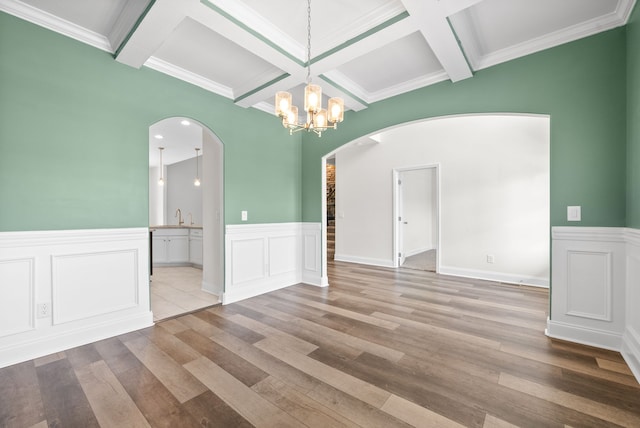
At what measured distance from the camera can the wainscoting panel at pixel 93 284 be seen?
241 cm

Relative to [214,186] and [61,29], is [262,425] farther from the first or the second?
[61,29]

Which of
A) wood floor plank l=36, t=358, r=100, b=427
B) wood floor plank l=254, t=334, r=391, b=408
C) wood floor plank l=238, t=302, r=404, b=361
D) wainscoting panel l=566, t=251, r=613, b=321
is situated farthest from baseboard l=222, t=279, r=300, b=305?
wainscoting panel l=566, t=251, r=613, b=321

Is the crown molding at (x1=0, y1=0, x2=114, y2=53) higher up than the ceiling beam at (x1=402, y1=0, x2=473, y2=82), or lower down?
higher up

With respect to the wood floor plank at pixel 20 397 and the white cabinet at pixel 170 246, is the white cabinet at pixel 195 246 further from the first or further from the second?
the wood floor plank at pixel 20 397

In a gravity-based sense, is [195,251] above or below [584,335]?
above

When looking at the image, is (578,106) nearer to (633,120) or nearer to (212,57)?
(633,120)

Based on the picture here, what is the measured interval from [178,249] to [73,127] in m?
4.11

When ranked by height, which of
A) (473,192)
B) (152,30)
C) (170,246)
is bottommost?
(170,246)

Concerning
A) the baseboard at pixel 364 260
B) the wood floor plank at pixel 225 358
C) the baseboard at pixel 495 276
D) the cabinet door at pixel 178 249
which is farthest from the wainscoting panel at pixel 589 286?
the cabinet door at pixel 178 249

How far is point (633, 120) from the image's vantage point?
2.15 metres

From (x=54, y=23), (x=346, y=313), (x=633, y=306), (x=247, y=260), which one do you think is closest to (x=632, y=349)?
(x=633, y=306)

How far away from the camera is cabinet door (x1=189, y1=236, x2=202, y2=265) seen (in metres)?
5.98

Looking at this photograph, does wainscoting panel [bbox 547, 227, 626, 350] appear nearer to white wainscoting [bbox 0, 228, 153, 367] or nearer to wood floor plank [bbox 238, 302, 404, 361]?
wood floor plank [bbox 238, 302, 404, 361]

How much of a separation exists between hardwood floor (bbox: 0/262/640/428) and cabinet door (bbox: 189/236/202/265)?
308cm
